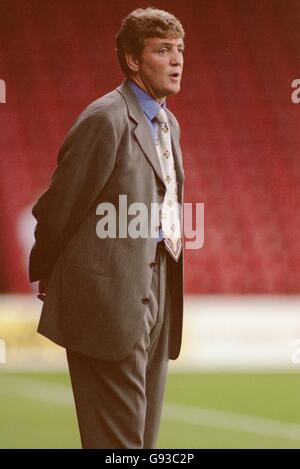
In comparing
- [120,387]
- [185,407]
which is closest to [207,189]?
[185,407]

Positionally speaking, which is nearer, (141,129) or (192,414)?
(141,129)

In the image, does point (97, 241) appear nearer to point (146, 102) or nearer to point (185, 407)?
point (146, 102)

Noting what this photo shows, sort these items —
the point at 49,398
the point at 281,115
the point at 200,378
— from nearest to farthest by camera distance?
the point at 49,398 < the point at 200,378 < the point at 281,115

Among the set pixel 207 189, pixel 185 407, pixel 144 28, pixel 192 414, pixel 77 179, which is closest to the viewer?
pixel 77 179

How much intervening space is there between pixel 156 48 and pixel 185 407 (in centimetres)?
289

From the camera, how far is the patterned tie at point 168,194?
2.60 m

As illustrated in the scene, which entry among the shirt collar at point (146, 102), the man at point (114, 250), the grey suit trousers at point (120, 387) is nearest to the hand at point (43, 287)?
the man at point (114, 250)

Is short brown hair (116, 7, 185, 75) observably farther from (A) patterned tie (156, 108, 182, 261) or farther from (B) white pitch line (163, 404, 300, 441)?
(B) white pitch line (163, 404, 300, 441)

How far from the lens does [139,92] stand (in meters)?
2.61

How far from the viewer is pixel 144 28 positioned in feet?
8.47

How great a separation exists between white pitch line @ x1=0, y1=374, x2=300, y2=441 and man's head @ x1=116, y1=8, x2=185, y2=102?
6.50 ft

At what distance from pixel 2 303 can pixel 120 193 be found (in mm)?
3809
